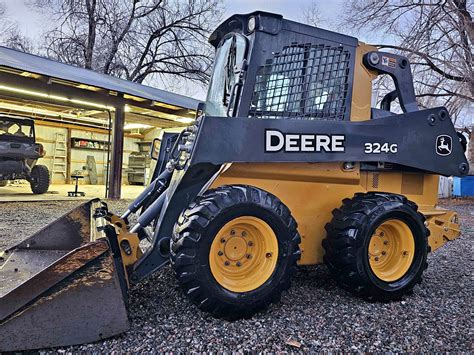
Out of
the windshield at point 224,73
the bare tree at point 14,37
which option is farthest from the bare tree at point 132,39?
the windshield at point 224,73

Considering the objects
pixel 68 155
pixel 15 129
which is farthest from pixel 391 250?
pixel 68 155

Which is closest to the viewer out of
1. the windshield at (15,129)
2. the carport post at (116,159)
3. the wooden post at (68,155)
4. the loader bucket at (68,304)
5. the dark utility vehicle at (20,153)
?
the loader bucket at (68,304)

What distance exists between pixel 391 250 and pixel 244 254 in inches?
53.6

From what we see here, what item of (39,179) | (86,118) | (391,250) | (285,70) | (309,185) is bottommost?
(39,179)

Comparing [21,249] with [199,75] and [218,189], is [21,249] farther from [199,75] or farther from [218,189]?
[199,75]

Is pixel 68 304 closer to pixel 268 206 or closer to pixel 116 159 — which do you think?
pixel 268 206

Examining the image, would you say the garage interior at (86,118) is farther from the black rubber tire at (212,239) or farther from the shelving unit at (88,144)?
the black rubber tire at (212,239)

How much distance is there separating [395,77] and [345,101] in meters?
0.66

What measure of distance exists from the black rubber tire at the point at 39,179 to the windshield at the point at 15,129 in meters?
1.10

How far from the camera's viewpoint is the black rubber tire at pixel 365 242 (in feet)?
9.64

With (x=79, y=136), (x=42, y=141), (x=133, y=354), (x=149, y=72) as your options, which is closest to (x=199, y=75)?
(x=149, y=72)

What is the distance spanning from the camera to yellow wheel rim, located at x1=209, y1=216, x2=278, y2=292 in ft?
8.78

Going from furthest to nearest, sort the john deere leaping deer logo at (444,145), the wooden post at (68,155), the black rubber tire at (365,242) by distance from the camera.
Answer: the wooden post at (68,155) → the john deere leaping deer logo at (444,145) → the black rubber tire at (365,242)

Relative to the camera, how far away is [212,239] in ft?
8.42
